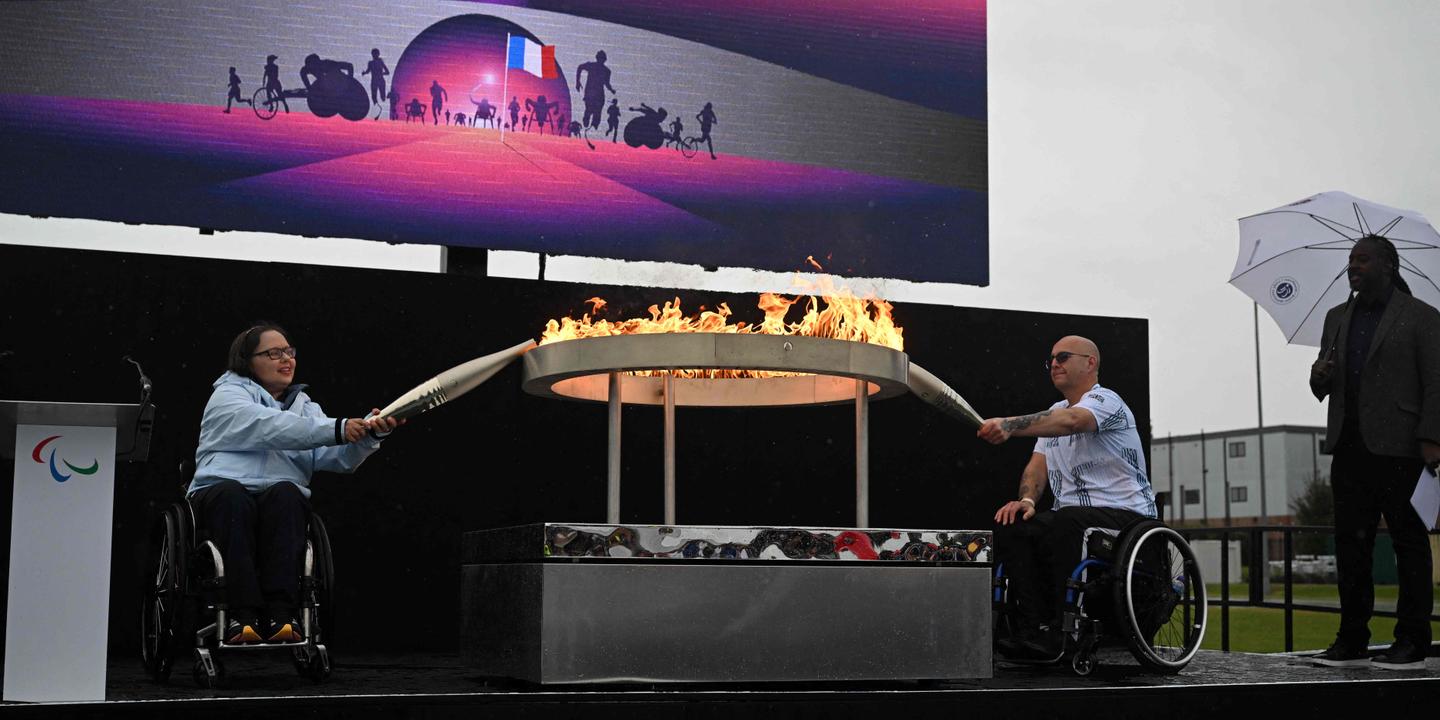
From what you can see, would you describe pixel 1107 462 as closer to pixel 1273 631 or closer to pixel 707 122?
pixel 707 122

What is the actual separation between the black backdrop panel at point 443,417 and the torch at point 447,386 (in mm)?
1160

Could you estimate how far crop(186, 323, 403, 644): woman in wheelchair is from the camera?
4.44 m

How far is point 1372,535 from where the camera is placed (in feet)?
18.3

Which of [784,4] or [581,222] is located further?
[784,4]

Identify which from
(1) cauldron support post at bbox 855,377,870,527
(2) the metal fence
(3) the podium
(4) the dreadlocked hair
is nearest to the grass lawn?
(2) the metal fence

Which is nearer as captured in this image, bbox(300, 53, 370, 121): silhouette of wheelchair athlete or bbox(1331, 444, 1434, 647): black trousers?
bbox(1331, 444, 1434, 647): black trousers

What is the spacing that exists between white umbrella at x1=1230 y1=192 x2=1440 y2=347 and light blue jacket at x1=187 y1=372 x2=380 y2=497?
469 centimetres

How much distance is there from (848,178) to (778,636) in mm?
3675

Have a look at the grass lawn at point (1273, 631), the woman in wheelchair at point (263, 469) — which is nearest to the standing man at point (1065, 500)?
the woman in wheelchair at point (263, 469)

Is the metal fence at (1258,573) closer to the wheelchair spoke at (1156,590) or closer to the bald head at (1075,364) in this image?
the bald head at (1075,364)

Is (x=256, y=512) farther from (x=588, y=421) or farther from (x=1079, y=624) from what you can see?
(x=1079, y=624)

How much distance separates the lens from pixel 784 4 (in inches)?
301

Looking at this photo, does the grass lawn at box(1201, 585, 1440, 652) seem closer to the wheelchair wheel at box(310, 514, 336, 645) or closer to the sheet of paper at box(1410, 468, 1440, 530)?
the sheet of paper at box(1410, 468, 1440, 530)

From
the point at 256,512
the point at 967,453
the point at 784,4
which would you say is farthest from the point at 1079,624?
the point at 784,4
